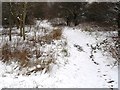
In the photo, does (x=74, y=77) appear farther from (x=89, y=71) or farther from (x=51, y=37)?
(x=51, y=37)

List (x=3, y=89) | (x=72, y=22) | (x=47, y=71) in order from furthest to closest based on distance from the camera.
A: (x=72, y=22)
(x=47, y=71)
(x=3, y=89)

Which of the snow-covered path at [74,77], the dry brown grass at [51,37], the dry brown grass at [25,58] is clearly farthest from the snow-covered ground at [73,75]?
the dry brown grass at [51,37]

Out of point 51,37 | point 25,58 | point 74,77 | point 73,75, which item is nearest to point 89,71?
point 73,75

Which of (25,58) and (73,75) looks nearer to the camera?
(73,75)

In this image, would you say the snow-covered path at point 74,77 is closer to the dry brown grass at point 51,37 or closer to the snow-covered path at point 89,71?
the snow-covered path at point 89,71

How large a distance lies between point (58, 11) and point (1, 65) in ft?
76.6

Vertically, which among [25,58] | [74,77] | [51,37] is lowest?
[74,77]

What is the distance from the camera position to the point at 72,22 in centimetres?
3056

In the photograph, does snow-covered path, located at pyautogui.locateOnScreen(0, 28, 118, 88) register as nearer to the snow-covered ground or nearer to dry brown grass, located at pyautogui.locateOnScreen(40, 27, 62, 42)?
the snow-covered ground

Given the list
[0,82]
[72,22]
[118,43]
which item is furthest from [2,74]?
[72,22]

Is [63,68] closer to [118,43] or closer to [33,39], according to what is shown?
[33,39]

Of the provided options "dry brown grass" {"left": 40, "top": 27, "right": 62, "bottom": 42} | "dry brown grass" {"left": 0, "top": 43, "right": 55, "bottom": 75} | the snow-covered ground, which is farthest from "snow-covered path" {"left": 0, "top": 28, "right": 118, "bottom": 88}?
"dry brown grass" {"left": 40, "top": 27, "right": 62, "bottom": 42}

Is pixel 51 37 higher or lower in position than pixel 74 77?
higher

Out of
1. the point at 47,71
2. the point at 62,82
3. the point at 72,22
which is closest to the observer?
the point at 62,82
